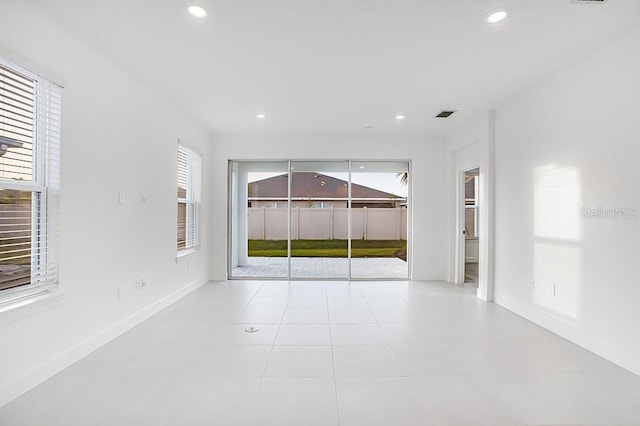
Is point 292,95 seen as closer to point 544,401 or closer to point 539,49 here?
point 539,49

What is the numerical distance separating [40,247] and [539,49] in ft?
14.4

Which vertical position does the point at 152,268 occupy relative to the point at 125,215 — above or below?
below

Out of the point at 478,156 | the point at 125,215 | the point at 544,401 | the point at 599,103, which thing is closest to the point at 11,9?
the point at 125,215

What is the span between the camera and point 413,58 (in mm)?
3072

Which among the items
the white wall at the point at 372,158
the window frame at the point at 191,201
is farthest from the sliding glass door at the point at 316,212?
the window frame at the point at 191,201

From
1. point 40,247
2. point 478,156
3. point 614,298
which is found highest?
point 478,156

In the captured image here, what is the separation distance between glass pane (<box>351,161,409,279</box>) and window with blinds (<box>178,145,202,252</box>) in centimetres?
281

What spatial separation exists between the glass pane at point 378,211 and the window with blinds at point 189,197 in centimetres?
281

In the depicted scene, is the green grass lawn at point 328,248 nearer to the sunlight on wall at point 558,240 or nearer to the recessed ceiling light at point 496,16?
the sunlight on wall at point 558,240

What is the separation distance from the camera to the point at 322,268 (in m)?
6.95

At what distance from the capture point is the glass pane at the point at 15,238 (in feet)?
7.23

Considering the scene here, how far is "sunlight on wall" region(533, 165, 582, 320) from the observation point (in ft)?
10.5

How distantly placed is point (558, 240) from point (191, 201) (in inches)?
196

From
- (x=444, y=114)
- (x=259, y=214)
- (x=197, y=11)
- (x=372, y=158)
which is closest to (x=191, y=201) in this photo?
(x=259, y=214)
